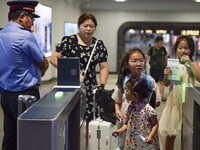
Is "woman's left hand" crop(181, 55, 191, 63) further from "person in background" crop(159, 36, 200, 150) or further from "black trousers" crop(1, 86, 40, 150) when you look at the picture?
"black trousers" crop(1, 86, 40, 150)

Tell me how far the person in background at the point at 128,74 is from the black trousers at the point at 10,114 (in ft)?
2.09

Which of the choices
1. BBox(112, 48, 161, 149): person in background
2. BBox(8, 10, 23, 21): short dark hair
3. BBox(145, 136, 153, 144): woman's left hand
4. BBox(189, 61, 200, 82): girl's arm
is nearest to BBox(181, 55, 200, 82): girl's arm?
BBox(189, 61, 200, 82): girl's arm

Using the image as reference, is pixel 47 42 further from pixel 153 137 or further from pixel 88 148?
pixel 153 137

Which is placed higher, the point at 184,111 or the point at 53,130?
the point at 53,130

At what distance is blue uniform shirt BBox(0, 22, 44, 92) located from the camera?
269 centimetres

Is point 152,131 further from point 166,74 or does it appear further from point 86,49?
point 86,49

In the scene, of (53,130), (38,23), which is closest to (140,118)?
(53,130)

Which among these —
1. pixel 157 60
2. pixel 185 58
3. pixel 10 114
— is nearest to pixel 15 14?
pixel 10 114

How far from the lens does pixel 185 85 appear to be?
320 centimetres

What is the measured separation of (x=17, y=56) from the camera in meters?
2.70

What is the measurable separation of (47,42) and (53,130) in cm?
911

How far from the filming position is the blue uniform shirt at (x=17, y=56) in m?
2.69

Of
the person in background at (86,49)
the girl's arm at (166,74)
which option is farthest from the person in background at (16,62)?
the girl's arm at (166,74)

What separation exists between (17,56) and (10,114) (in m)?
0.43
